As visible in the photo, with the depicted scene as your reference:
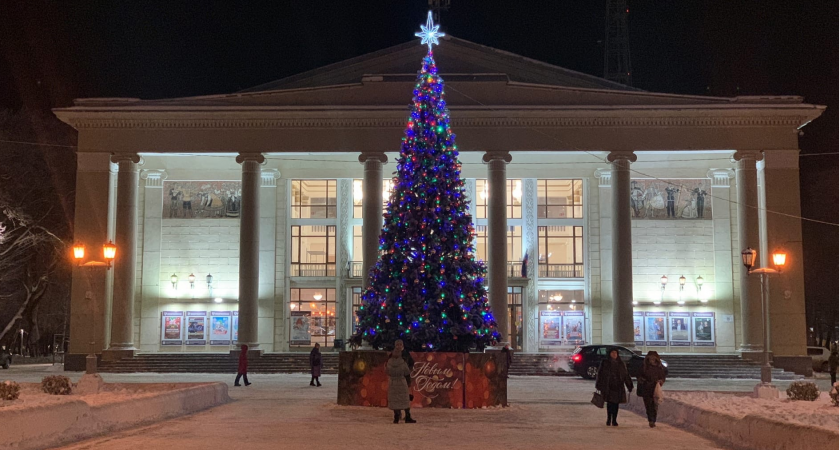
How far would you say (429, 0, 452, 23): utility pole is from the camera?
1606 inches

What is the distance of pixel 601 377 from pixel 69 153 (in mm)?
34971

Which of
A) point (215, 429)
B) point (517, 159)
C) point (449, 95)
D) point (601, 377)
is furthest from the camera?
point (517, 159)

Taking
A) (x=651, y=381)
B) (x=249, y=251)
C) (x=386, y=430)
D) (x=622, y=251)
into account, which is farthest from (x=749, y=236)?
(x=386, y=430)

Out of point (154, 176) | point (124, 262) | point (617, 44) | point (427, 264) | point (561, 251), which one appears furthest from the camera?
point (617, 44)

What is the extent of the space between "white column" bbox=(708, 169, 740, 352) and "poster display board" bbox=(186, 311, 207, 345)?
23.4 meters

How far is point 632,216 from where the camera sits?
42031 mm

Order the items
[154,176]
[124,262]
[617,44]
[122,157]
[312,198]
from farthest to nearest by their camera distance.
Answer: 1. [617,44]
2. [312,198]
3. [154,176]
4. [122,157]
5. [124,262]

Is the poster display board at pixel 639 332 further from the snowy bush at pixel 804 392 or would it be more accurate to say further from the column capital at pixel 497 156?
the snowy bush at pixel 804 392

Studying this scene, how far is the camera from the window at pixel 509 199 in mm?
42656

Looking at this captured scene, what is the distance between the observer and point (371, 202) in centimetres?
3762

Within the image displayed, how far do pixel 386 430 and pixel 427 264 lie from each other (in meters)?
5.46

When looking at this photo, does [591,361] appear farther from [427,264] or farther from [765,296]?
[427,264]

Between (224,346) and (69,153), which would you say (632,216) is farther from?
(69,153)

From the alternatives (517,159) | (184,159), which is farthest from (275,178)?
(517,159)
